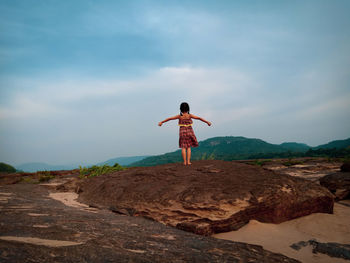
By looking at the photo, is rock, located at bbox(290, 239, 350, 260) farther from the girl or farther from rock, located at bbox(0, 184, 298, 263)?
the girl

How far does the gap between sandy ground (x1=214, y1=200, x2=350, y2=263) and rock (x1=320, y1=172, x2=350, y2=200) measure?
262cm

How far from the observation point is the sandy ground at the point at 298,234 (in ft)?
9.37

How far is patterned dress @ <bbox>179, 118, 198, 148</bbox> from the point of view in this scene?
6.86 meters

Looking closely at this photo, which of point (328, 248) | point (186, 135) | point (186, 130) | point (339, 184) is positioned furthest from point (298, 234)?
point (339, 184)

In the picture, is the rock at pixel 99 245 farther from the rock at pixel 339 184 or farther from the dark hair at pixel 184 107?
the rock at pixel 339 184

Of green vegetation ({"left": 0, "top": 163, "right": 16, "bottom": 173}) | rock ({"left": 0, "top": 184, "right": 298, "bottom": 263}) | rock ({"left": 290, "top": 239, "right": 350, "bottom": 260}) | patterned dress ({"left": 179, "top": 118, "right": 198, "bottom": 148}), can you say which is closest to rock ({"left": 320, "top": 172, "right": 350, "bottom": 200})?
patterned dress ({"left": 179, "top": 118, "right": 198, "bottom": 148})

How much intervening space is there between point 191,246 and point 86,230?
1.12 metres

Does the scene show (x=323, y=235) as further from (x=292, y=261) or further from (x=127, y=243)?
(x=127, y=243)

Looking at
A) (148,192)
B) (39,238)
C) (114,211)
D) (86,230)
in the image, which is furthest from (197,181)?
(39,238)

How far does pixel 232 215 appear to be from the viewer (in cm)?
371

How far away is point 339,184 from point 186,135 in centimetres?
489

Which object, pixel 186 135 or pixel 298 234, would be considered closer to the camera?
pixel 298 234

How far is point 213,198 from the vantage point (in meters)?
3.97

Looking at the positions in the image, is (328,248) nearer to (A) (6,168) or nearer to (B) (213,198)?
(B) (213,198)
